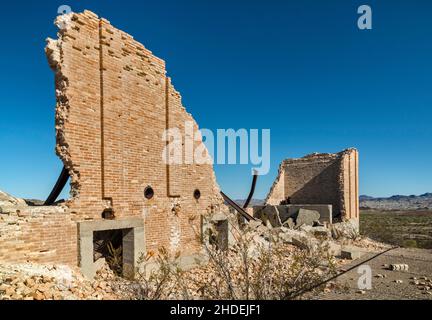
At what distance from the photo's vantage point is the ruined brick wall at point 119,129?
6.75 metres

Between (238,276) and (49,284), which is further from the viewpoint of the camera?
(238,276)

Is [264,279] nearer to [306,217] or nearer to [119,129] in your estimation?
[119,129]

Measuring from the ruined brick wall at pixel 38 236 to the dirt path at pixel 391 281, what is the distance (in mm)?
5603

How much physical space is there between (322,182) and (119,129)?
14722mm

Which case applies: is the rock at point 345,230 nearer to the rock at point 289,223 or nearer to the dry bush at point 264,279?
the rock at point 289,223

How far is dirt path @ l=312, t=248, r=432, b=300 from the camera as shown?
7.39m

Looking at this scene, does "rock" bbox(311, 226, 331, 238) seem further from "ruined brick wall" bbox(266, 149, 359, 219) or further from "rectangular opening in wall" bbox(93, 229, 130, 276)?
"rectangular opening in wall" bbox(93, 229, 130, 276)

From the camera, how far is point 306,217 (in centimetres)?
1628

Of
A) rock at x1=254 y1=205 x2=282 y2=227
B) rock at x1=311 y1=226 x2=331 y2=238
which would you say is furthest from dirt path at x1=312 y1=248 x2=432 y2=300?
rock at x1=254 y1=205 x2=282 y2=227

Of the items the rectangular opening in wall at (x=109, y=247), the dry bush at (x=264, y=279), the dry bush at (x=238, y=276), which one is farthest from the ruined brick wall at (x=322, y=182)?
the dry bush at (x=264, y=279)

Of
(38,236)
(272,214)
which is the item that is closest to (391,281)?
(272,214)

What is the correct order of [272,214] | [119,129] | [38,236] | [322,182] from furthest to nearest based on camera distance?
[322,182] → [272,214] → [119,129] → [38,236]

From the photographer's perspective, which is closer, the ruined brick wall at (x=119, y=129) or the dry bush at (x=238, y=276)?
the dry bush at (x=238, y=276)
